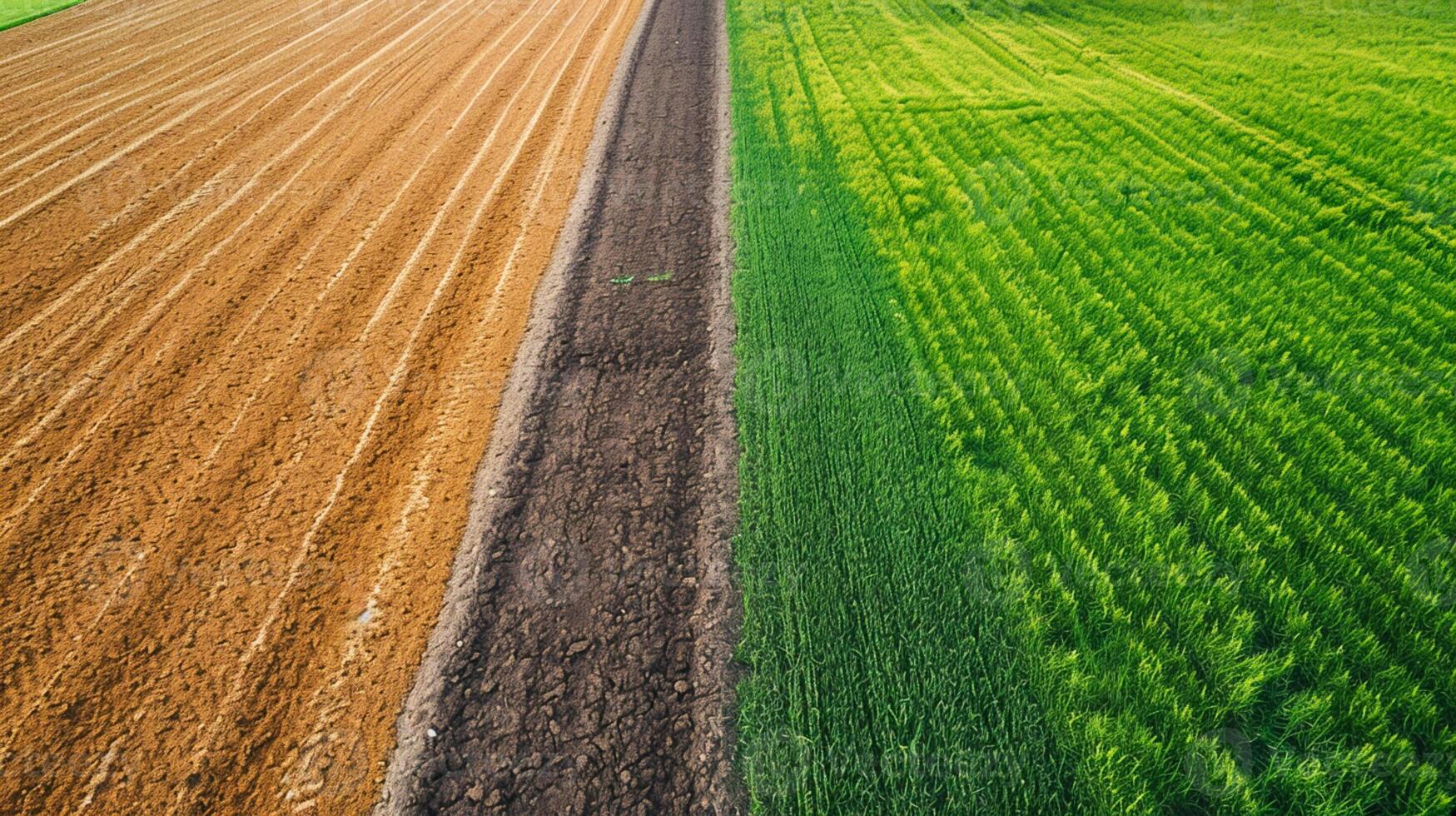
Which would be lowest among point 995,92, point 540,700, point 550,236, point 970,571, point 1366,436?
point 540,700

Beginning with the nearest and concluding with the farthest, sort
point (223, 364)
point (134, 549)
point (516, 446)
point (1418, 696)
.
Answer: point (1418, 696)
point (134, 549)
point (516, 446)
point (223, 364)

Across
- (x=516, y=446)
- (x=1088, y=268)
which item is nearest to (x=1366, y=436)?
(x=1088, y=268)

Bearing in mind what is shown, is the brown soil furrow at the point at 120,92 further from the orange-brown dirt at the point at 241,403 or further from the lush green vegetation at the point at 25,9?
the lush green vegetation at the point at 25,9

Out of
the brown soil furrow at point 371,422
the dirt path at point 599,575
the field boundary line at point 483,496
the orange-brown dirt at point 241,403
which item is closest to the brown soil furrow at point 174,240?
the orange-brown dirt at point 241,403

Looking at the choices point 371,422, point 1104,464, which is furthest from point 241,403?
point 1104,464

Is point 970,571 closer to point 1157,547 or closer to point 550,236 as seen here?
point 1157,547

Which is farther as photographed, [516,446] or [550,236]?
[550,236]

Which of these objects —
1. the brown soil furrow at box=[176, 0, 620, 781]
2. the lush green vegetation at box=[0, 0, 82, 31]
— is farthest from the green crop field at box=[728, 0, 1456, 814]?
the lush green vegetation at box=[0, 0, 82, 31]
